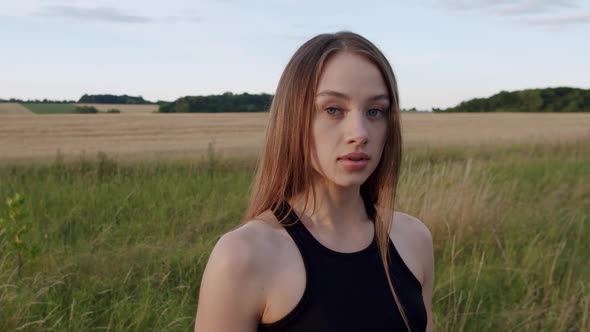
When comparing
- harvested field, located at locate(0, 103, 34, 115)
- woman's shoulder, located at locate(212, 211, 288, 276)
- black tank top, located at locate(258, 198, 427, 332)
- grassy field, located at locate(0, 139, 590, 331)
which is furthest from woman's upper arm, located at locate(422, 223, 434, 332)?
harvested field, located at locate(0, 103, 34, 115)

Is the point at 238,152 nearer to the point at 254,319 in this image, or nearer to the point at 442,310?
the point at 442,310

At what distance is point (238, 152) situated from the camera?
12.2m

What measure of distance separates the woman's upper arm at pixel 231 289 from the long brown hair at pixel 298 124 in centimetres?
20

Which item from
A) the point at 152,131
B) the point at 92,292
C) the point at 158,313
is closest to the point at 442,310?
the point at 158,313

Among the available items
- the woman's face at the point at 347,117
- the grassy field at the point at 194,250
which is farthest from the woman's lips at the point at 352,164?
the grassy field at the point at 194,250

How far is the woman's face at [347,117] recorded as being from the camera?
4.65 feet

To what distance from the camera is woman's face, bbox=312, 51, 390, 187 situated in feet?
4.65

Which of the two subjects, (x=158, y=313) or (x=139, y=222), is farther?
(x=139, y=222)

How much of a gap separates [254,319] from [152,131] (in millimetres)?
19646

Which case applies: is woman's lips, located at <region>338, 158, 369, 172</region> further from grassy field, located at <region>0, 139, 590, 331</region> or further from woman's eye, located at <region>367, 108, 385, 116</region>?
grassy field, located at <region>0, 139, 590, 331</region>

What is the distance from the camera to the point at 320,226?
1.48 meters

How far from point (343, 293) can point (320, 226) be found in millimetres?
178

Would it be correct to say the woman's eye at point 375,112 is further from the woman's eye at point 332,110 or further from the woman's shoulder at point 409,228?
the woman's shoulder at point 409,228

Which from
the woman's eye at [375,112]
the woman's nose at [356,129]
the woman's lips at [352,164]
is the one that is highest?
the woman's eye at [375,112]
